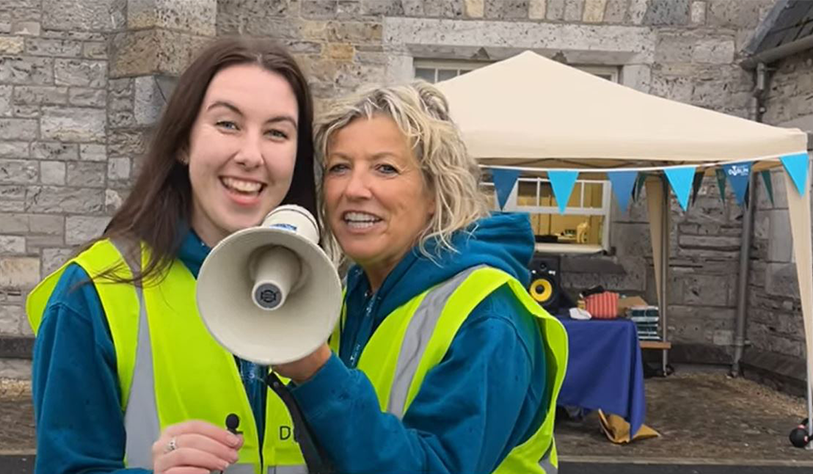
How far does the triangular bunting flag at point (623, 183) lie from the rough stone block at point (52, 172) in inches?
183

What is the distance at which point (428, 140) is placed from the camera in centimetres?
144

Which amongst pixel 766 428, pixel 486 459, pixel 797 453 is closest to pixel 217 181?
pixel 486 459

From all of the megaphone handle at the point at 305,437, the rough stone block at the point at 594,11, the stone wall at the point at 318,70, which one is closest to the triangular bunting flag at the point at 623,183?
the stone wall at the point at 318,70

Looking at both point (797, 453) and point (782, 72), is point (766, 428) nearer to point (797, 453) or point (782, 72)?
point (797, 453)

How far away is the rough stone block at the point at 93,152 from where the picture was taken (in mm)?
7195

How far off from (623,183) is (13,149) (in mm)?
5112

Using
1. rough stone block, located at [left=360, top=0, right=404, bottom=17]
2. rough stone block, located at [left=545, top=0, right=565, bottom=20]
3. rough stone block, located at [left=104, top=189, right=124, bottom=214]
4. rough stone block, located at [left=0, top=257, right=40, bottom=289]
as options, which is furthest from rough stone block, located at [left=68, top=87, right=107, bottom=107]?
rough stone block, located at [left=545, top=0, right=565, bottom=20]

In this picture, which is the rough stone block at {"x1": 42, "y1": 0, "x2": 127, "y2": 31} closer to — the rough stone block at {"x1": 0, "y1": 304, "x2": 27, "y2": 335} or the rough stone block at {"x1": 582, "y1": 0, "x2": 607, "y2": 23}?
the rough stone block at {"x1": 0, "y1": 304, "x2": 27, "y2": 335}

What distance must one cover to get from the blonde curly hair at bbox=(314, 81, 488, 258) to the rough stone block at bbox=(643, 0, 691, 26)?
698cm

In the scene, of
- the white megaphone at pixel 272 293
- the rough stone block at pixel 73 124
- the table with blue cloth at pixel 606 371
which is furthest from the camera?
the rough stone block at pixel 73 124

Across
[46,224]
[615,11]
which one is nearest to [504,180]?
[615,11]

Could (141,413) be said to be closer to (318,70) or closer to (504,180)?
(504,180)

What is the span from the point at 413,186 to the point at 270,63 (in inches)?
13.4

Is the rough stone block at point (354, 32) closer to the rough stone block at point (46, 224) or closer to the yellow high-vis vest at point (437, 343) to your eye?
the rough stone block at point (46, 224)
